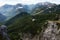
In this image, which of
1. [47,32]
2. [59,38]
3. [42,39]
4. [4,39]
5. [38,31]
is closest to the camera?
[4,39]

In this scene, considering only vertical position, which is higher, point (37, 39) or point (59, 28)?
point (59, 28)

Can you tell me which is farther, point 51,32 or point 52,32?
point 51,32

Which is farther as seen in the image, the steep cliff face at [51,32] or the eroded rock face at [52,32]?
the eroded rock face at [52,32]

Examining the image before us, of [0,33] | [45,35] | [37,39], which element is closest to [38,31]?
[37,39]

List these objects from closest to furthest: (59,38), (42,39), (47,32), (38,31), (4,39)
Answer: (4,39) < (59,38) < (47,32) < (42,39) < (38,31)

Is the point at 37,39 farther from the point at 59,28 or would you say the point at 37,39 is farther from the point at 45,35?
the point at 59,28

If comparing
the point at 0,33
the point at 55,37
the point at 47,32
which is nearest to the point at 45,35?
Answer: the point at 47,32

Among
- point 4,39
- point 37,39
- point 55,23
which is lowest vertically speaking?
point 37,39

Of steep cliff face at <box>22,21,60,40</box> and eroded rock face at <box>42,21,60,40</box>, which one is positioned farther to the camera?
eroded rock face at <box>42,21,60,40</box>

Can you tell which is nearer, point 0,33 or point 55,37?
point 0,33
